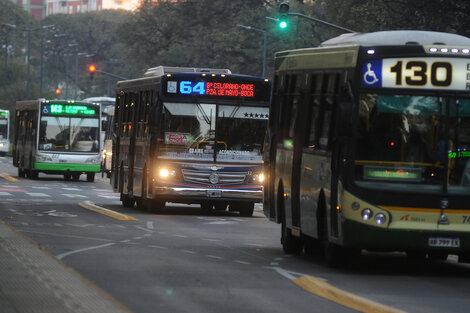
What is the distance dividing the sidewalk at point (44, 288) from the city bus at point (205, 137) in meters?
12.1

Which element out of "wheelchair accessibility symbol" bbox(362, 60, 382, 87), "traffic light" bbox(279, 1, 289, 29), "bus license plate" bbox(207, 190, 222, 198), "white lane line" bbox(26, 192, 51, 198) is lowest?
"white lane line" bbox(26, 192, 51, 198)

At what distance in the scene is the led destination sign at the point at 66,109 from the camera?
5312cm

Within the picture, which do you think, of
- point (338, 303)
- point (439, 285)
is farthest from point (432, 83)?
point (338, 303)

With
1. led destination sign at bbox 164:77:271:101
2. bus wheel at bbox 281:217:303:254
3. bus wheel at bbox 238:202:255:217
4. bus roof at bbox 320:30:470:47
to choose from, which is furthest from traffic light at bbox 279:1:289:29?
bus roof at bbox 320:30:470:47

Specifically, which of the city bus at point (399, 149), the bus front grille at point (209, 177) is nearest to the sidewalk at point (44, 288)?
the city bus at point (399, 149)

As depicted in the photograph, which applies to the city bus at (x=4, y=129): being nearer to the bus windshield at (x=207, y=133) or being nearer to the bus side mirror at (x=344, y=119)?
the bus windshield at (x=207, y=133)

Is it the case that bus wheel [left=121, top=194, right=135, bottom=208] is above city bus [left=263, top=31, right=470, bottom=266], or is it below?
below

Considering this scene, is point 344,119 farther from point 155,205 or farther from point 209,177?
point 155,205

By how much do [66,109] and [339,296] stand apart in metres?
41.1

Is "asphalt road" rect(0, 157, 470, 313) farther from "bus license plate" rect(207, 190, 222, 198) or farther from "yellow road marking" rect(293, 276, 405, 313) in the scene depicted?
"bus license plate" rect(207, 190, 222, 198)

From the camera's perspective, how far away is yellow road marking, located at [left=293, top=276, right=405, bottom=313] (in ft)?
39.6

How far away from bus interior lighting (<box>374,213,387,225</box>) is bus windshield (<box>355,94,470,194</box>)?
1.07 ft

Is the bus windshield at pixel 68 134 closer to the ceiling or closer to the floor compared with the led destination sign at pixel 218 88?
closer to the floor

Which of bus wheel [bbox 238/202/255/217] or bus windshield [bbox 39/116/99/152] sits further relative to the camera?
bus windshield [bbox 39/116/99/152]
